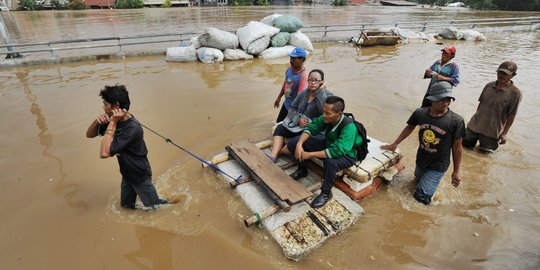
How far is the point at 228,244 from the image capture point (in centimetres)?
280

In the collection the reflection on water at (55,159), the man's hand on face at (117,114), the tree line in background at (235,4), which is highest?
the tree line in background at (235,4)

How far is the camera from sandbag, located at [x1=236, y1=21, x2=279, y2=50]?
1027 centimetres

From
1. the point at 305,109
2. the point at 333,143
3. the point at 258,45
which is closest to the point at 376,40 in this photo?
the point at 258,45

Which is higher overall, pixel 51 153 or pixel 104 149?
pixel 104 149

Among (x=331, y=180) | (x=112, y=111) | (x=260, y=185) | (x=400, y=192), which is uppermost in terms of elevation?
(x=112, y=111)

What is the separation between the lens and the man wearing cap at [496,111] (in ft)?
13.0

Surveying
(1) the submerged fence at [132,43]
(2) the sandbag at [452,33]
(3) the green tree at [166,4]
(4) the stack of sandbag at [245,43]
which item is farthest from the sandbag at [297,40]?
(3) the green tree at [166,4]

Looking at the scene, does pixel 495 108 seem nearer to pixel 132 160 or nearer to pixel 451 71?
pixel 451 71

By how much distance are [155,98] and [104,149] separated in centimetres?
465

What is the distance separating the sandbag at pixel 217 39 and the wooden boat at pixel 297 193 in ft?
22.9

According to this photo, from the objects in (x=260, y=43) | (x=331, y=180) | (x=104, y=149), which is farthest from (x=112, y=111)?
(x=260, y=43)

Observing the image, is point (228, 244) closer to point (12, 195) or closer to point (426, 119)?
point (426, 119)

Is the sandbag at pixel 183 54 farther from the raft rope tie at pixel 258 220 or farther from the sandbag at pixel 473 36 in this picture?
the sandbag at pixel 473 36

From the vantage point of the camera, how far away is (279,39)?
10766mm
